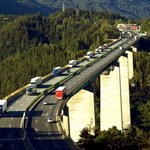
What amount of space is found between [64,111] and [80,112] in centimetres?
997

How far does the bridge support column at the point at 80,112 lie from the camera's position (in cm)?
7244

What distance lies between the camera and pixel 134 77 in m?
154

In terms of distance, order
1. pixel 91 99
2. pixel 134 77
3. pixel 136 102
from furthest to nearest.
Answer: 1. pixel 134 77
2. pixel 136 102
3. pixel 91 99

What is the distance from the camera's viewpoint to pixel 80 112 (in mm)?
74500

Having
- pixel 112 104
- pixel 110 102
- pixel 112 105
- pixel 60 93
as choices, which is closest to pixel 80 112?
pixel 60 93

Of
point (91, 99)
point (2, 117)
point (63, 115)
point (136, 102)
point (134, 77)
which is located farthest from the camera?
point (134, 77)

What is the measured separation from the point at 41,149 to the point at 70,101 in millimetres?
30206

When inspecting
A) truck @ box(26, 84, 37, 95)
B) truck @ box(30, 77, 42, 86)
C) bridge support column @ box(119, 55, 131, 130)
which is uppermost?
truck @ box(30, 77, 42, 86)

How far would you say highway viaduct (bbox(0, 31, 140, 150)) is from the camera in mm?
49000

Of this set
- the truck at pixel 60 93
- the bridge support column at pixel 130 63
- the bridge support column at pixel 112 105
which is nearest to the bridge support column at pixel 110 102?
the bridge support column at pixel 112 105

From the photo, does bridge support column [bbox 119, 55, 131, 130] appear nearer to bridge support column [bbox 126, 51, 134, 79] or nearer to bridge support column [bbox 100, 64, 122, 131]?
bridge support column [bbox 100, 64, 122, 131]

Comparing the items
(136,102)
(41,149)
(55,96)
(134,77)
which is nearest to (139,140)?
(41,149)

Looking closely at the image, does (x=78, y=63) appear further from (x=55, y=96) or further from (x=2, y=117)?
(x=2, y=117)

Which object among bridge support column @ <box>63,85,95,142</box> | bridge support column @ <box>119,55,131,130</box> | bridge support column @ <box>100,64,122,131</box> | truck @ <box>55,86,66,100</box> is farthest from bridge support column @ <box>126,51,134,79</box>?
truck @ <box>55,86,66,100</box>
